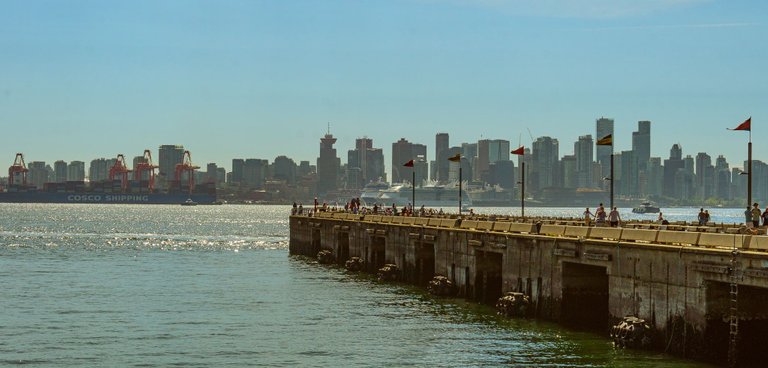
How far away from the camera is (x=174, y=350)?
131 feet

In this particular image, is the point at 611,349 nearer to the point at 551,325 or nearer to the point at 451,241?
the point at 551,325

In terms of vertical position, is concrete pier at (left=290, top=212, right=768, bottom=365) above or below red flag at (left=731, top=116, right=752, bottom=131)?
below

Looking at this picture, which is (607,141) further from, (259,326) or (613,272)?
(259,326)

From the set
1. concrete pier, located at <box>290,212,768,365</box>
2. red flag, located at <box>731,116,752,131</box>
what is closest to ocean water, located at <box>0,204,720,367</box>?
concrete pier, located at <box>290,212,768,365</box>

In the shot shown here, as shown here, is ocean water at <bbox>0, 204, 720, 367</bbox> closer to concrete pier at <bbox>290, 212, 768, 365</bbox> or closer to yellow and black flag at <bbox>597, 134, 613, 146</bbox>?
concrete pier at <bbox>290, 212, 768, 365</bbox>

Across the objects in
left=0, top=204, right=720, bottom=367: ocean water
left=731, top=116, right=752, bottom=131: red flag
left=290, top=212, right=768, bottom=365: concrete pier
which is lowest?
left=0, top=204, right=720, bottom=367: ocean water

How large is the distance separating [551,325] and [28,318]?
2282 centimetres

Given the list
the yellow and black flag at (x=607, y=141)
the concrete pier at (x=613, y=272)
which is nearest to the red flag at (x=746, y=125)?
the concrete pier at (x=613, y=272)

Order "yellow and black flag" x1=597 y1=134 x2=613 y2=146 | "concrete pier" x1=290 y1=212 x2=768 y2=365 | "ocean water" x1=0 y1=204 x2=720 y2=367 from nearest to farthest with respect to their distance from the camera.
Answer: "concrete pier" x1=290 y1=212 x2=768 y2=365
"ocean water" x1=0 y1=204 x2=720 y2=367
"yellow and black flag" x1=597 y1=134 x2=613 y2=146

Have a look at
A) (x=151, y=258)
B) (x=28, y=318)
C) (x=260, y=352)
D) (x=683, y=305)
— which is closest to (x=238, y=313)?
(x=28, y=318)

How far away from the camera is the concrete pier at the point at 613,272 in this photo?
3397 centimetres

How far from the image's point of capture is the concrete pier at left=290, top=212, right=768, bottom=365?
33969mm

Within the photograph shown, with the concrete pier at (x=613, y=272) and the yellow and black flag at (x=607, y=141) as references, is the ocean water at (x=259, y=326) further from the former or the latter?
the yellow and black flag at (x=607, y=141)

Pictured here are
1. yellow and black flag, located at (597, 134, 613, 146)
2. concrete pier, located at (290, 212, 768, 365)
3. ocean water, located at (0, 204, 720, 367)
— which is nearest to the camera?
concrete pier, located at (290, 212, 768, 365)
